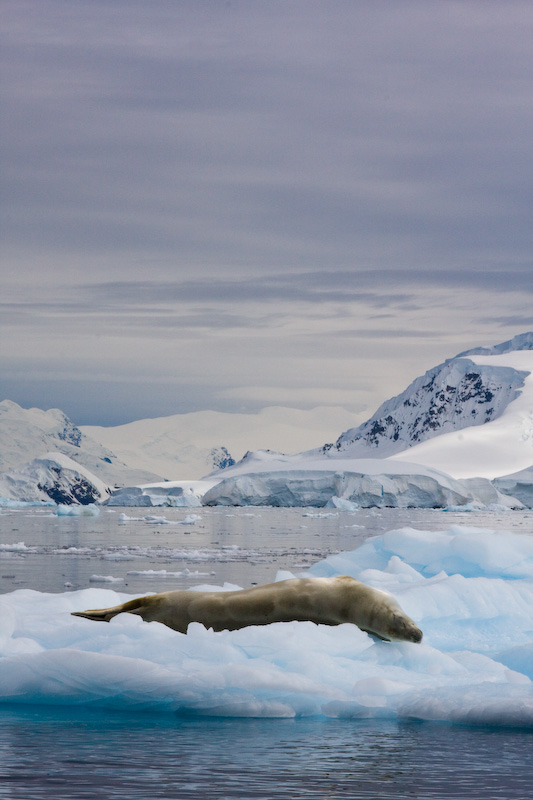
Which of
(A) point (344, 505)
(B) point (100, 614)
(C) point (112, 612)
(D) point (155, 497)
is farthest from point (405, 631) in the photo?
(D) point (155, 497)

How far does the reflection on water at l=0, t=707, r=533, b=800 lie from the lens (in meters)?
4.95

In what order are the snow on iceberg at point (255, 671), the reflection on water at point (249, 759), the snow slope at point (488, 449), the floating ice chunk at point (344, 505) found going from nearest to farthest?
the reflection on water at point (249, 759) < the snow on iceberg at point (255, 671) < the floating ice chunk at point (344, 505) < the snow slope at point (488, 449)

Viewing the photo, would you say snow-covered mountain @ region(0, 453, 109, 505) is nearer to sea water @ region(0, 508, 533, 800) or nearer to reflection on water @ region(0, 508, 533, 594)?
reflection on water @ region(0, 508, 533, 594)

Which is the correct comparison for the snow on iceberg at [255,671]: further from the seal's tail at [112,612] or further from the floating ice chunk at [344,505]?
the floating ice chunk at [344,505]

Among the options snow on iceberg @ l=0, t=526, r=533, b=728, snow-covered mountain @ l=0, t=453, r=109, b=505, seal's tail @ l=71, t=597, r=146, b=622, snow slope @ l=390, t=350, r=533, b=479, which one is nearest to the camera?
snow on iceberg @ l=0, t=526, r=533, b=728

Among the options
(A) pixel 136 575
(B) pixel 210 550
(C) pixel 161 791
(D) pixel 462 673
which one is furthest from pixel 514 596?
(B) pixel 210 550

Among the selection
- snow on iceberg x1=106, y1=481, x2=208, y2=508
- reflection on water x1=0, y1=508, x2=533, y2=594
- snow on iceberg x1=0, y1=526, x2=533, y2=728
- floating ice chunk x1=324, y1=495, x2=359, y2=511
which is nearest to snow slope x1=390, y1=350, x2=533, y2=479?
snow on iceberg x1=106, y1=481, x2=208, y2=508

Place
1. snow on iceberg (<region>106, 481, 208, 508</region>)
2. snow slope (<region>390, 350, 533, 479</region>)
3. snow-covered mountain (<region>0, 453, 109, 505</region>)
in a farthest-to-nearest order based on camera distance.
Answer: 1. snow slope (<region>390, 350, 533, 479</region>)
2. snow-covered mountain (<region>0, 453, 109, 505</region>)
3. snow on iceberg (<region>106, 481, 208, 508</region>)

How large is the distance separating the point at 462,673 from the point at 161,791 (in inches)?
150

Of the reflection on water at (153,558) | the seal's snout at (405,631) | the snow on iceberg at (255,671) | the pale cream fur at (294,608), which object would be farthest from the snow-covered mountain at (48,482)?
the seal's snout at (405,631)

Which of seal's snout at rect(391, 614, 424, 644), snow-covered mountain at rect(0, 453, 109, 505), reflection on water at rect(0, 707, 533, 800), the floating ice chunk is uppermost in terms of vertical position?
snow-covered mountain at rect(0, 453, 109, 505)

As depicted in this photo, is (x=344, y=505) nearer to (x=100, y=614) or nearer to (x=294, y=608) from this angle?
(x=100, y=614)

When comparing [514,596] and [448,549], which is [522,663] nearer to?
[514,596]

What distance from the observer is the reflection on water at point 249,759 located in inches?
195
